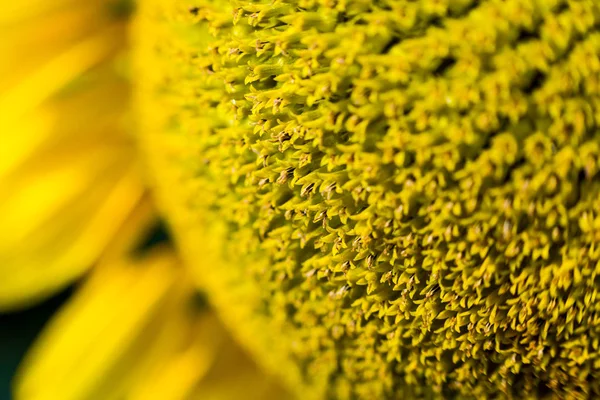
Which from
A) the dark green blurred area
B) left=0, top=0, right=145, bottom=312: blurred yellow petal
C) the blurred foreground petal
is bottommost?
the dark green blurred area

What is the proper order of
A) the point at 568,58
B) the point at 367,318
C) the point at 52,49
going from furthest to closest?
the point at 52,49, the point at 367,318, the point at 568,58

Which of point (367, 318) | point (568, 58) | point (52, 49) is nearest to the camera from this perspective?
point (568, 58)

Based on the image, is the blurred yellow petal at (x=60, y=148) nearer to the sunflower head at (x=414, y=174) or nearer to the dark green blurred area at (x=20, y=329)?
the dark green blurred area at (x=20, y=329)

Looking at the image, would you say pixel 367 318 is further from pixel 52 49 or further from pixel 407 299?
pixel 52 49

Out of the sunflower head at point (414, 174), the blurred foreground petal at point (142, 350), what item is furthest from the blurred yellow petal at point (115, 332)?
the sunflower head at point (414, 174)

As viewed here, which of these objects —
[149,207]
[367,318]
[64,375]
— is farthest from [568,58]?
[64,375]

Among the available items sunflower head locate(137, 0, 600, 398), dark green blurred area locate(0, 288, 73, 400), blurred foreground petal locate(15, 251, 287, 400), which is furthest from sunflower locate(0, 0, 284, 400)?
sunflower head locate(137, 0, 600, 398)

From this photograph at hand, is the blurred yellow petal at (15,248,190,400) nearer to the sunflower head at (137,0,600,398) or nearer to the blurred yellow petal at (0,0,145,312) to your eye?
the blurred yellow petal at (0,0,145,312)

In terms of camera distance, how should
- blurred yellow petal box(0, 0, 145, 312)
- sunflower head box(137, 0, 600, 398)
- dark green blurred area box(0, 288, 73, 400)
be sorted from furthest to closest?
dark green blurred area box(0, 288, 73, 400) < blurred yellow petal box(0, 0, 145, 312) < sunflower head box(137, 0, 600, 398)
